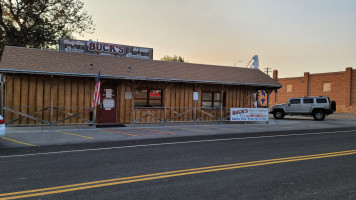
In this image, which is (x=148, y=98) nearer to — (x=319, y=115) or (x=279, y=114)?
(x=279, y=114)

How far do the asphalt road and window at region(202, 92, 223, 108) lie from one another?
10.5 metres

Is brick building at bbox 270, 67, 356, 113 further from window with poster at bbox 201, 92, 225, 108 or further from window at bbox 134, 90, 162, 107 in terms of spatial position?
window at bbox 134, 90, 162, 107

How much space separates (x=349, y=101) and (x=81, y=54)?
41159 millimetres

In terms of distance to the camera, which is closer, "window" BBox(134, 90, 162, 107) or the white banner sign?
"window" BBox(134, 90, 162, 107)

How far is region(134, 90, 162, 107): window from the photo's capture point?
17.5 meters

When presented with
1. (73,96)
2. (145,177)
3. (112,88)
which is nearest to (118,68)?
(112,88)

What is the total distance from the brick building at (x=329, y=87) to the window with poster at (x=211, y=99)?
31422mm

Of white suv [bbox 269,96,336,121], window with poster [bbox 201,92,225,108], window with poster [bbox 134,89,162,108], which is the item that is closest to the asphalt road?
window with poster [bbox 134,89,162,108]

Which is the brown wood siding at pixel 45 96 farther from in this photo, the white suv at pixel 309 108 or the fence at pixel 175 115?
the white suv at pixel 309 108

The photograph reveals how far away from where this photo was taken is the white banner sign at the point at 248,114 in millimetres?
17969

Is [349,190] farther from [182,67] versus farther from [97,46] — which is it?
[97,46]

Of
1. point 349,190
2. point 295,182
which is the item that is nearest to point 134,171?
point 295,182

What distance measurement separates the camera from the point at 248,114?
18.4 metres

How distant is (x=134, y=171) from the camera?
6109 millimetres
